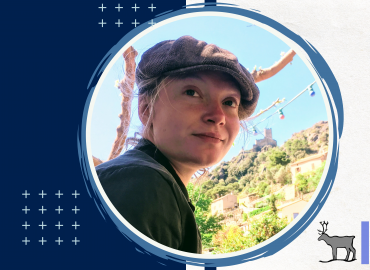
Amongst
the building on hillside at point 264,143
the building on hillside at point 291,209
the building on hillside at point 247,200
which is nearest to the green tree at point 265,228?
the building on hillside at point 291,209

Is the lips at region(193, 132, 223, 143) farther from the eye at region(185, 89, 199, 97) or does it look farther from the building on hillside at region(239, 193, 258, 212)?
the building on hillside at region(239, 193, 258, 212)

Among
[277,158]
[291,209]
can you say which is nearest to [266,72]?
[291,209]

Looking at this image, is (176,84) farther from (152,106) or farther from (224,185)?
(224,185)

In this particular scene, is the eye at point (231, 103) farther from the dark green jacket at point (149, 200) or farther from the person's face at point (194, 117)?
the dark green jacket at point (149, 200)

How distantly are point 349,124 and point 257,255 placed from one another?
0.52m

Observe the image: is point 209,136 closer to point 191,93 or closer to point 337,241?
point 191,93

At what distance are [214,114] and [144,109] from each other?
19 cm

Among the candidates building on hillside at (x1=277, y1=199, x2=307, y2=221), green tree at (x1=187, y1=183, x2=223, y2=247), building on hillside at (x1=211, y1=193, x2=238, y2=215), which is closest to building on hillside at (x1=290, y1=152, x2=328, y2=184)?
building on hillside at (x1=277, y1=199, x2=307, y2=221)

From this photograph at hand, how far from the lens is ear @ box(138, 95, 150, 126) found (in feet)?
2.69

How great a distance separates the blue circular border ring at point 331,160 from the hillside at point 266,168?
10.4 feet

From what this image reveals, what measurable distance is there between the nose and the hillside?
11.5ft

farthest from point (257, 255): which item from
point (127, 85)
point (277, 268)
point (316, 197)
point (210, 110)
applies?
point (127, 85)

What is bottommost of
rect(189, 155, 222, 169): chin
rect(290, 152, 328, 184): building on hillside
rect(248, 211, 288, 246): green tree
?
rect(248, 211, 288, 246): green tree

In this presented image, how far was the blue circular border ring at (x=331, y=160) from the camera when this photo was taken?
823 mm
